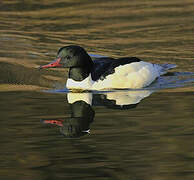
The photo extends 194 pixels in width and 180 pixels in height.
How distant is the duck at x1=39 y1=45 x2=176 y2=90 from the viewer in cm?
1175

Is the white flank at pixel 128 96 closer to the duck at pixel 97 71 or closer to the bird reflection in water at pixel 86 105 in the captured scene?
the bird reflection in water at pixel 86 105

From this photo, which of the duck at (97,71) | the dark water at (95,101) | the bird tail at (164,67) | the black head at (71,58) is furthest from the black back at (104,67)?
the bird tail at (164,67)

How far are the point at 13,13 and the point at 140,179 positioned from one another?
13.7 m

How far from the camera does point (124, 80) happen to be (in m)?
11.9

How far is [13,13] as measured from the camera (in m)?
19.6

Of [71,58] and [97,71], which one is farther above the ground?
[71,58]

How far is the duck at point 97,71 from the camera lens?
1175 cm

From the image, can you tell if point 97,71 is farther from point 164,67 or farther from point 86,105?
point 164,67

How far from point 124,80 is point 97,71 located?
51 cm

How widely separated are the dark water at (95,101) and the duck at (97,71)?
213 millimetres

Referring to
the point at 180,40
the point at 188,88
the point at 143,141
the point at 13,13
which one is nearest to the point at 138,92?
the point at 188,88

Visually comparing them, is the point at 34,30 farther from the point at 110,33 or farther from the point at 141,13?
the point at 141,13

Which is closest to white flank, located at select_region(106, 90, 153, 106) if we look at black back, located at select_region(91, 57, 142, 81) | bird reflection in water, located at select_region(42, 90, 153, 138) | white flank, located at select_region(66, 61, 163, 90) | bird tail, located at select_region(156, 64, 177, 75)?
bird reflection in water, located at select_region(42, 90, 153, 138)

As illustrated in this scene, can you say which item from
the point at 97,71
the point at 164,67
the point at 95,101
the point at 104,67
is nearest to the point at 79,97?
the point at 95,101
